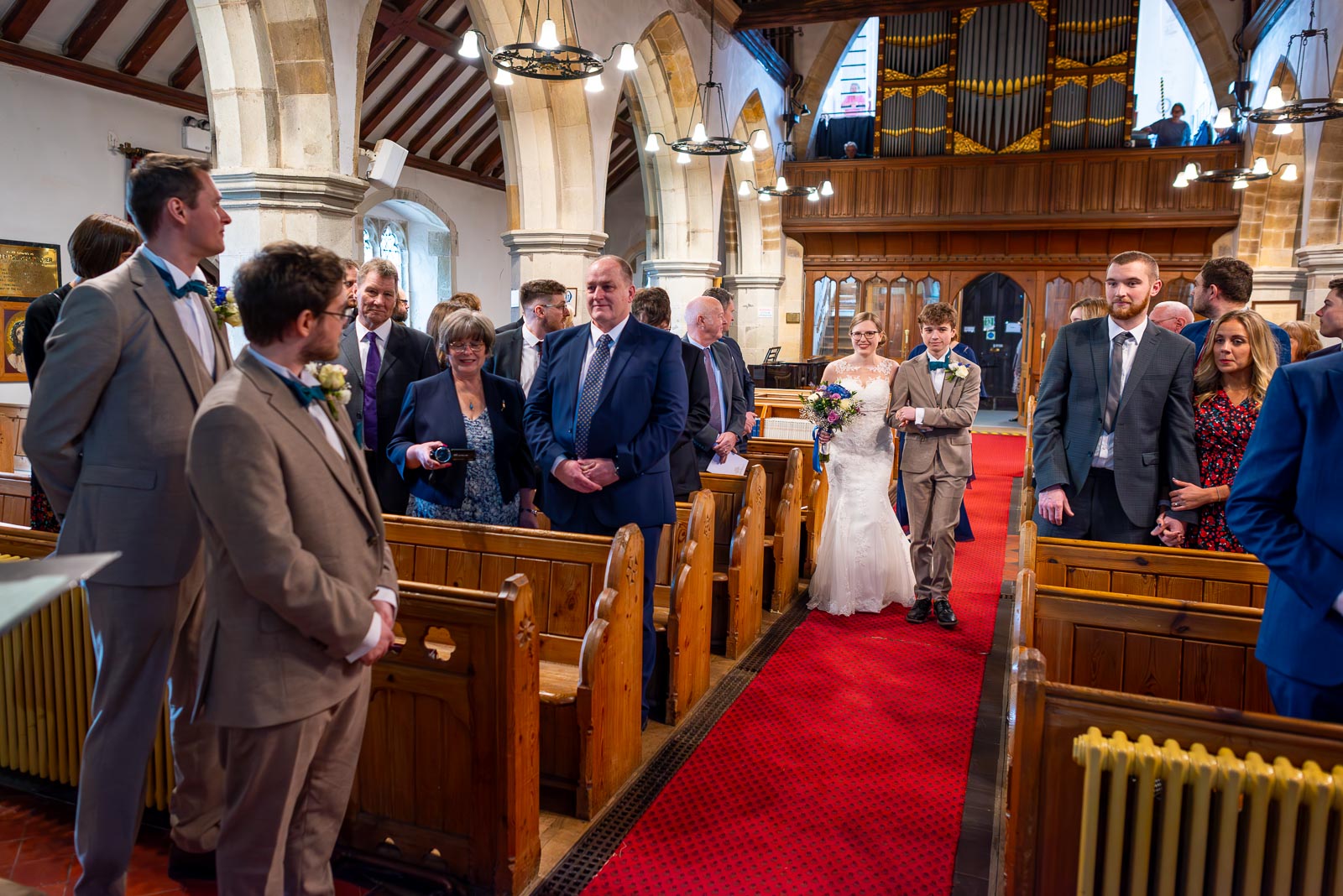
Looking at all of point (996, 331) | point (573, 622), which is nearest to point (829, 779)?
point (573, 622)

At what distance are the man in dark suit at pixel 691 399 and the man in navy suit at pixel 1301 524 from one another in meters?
1.77

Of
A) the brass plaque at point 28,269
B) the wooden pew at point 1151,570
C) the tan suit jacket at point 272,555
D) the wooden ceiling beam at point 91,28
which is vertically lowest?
the wooden pew at point 1151,570

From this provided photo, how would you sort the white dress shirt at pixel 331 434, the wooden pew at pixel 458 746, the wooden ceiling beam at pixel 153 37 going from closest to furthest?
the white dress shirt at pixel 331 434 < the wooden pew at pixel 458 746 < the wooden ceiling beam at pixel 153 37

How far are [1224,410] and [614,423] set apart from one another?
2062mm

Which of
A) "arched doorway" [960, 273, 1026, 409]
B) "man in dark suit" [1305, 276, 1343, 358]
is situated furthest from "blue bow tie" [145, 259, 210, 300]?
"arched doorway" [960, 273, 1026, 409]

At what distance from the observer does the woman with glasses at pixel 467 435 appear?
3121 millimetres

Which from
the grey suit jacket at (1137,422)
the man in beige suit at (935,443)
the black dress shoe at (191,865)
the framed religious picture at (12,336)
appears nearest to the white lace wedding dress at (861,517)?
the man in beige suit at (935,443)

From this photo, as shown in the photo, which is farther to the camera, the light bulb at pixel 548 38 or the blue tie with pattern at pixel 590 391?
the light bulb at pixel 548 38

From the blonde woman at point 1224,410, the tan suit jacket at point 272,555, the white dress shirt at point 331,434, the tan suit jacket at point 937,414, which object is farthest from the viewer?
the tan suit jacket at point 937,414

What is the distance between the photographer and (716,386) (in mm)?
4637

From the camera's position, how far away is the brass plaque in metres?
8.47

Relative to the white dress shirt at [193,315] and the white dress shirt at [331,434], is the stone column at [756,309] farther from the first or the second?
the white dress shirt at [331,434]

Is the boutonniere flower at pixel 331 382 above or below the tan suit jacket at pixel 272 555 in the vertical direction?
above

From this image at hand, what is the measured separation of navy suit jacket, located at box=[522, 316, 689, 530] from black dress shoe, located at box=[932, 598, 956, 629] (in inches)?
77.4
